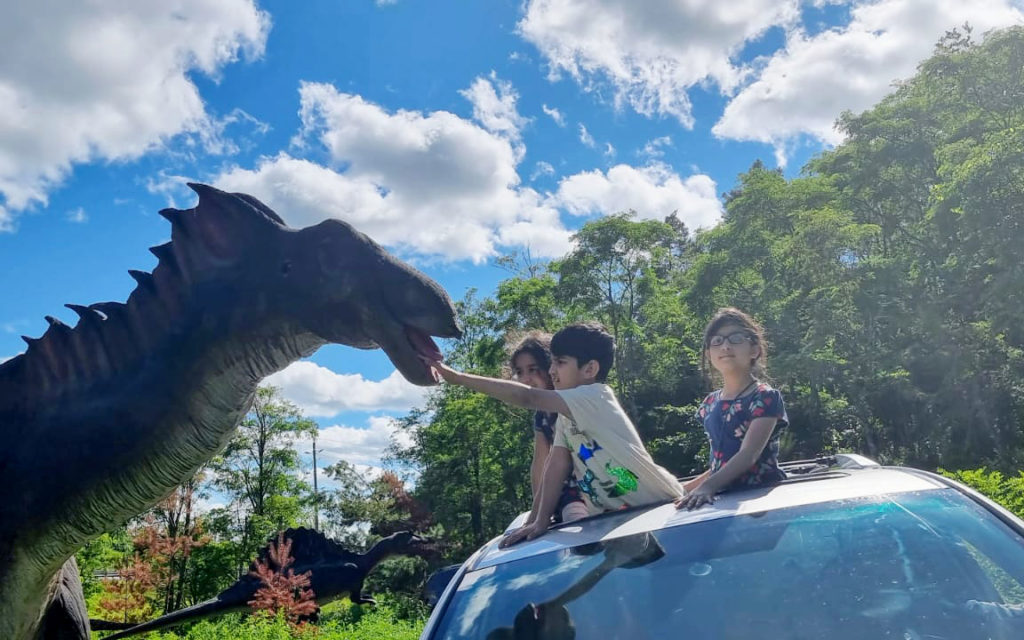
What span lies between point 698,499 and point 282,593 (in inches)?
301

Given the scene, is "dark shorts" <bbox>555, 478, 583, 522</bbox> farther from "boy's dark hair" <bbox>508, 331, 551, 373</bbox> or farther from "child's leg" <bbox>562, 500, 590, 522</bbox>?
"boy's dark hair" <bbox>508, 331, 551, 373</bbox>

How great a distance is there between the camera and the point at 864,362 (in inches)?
781

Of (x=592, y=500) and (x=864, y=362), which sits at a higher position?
(x=864, y=362)

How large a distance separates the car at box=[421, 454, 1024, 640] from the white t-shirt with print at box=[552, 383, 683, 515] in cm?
48

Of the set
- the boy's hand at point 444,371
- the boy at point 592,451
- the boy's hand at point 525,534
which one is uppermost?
the boy's hand at point 444,371

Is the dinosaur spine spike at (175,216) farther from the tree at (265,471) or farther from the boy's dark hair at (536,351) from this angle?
the tree at (265,471)

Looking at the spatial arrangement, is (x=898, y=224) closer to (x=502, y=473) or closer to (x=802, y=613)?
(x=502, y=473)

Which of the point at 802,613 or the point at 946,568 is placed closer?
the point at 802,613

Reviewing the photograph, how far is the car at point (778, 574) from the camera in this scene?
5.93 ft

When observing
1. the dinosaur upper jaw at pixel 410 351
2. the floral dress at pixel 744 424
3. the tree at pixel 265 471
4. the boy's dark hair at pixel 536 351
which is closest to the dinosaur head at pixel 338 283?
the dinosaur upper jaw at pixel 410 351

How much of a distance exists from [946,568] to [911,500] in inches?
8.0

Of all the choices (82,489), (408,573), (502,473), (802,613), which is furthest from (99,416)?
(408,573)

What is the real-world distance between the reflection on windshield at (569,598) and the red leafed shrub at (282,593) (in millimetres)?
7044

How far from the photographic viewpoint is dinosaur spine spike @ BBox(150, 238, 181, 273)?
2.68 m
